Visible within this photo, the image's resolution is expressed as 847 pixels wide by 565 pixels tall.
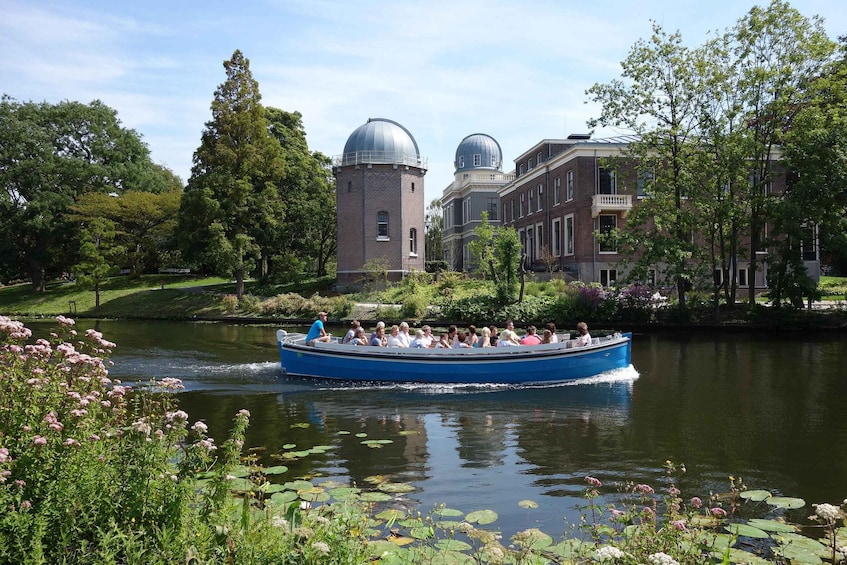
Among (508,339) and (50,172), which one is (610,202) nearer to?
(508,339)

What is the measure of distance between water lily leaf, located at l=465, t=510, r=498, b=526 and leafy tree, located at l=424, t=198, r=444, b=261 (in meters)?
76.3

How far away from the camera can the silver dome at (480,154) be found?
231ft

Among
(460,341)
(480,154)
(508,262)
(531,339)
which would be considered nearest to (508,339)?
(531,339)

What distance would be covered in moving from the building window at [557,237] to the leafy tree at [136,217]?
92.1 feet

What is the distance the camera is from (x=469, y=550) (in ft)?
19.9

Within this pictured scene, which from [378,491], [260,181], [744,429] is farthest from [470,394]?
[260,181]

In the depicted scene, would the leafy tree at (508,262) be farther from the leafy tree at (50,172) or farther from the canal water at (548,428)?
the leafy tree at (50,172)

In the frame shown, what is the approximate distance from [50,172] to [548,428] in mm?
53079

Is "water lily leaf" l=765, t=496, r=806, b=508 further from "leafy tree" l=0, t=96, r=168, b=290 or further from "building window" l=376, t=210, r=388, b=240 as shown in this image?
"leafy tree" l=0, t=96, r=168, b=290

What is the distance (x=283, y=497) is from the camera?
7230 millimetres

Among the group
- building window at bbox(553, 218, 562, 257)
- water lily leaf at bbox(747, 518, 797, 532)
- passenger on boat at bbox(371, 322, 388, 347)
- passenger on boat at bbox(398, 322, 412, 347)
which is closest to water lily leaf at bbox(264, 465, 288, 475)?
water lily leaf at bbox(747, 518, 797, 532)

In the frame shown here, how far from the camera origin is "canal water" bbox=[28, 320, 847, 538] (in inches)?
341

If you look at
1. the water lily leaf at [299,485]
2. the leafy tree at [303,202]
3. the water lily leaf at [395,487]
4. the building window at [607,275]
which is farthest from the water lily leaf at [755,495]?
the leafy tree at [303,202]

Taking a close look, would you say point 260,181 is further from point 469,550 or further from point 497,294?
point 469,550
